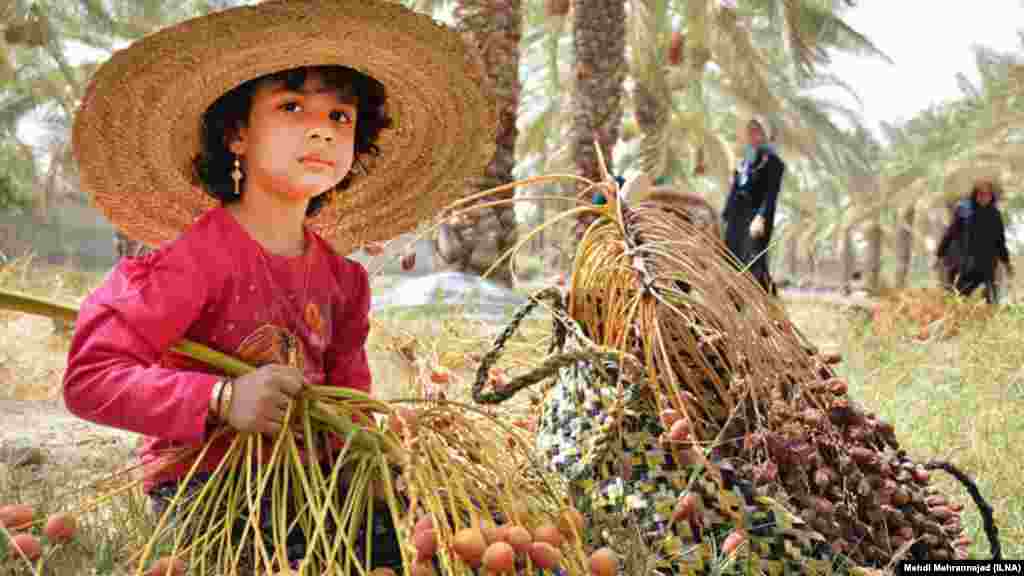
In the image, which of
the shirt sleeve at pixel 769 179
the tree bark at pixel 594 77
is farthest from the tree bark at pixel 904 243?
the shirt sleeve at pixel 769 179

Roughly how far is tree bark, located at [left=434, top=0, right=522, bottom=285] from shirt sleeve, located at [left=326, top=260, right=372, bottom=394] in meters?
4.93

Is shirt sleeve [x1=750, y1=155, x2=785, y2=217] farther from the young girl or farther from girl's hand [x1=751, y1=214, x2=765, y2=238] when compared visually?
the young girl

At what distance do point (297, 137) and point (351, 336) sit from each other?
0.41m

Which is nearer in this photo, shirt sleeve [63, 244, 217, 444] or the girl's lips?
shirt sleeve [63, 244, 217, 444]

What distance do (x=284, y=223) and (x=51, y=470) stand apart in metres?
1.25

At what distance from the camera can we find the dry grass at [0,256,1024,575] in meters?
1.66

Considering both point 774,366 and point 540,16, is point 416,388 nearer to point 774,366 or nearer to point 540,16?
point 774,366

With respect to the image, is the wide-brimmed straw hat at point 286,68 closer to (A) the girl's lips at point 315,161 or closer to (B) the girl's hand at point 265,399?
(A) the girl's lips at point 315,161

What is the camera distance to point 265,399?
47.4 inches

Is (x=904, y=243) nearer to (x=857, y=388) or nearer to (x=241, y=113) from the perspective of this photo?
(x=857, y=388)

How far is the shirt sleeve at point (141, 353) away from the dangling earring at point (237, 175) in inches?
8.6

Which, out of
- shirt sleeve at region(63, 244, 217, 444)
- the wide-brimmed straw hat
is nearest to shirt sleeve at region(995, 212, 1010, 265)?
the wide-brimmed straw hat

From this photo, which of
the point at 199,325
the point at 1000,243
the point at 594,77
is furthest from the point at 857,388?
the point at 1000,243

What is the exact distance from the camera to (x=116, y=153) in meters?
1.58
